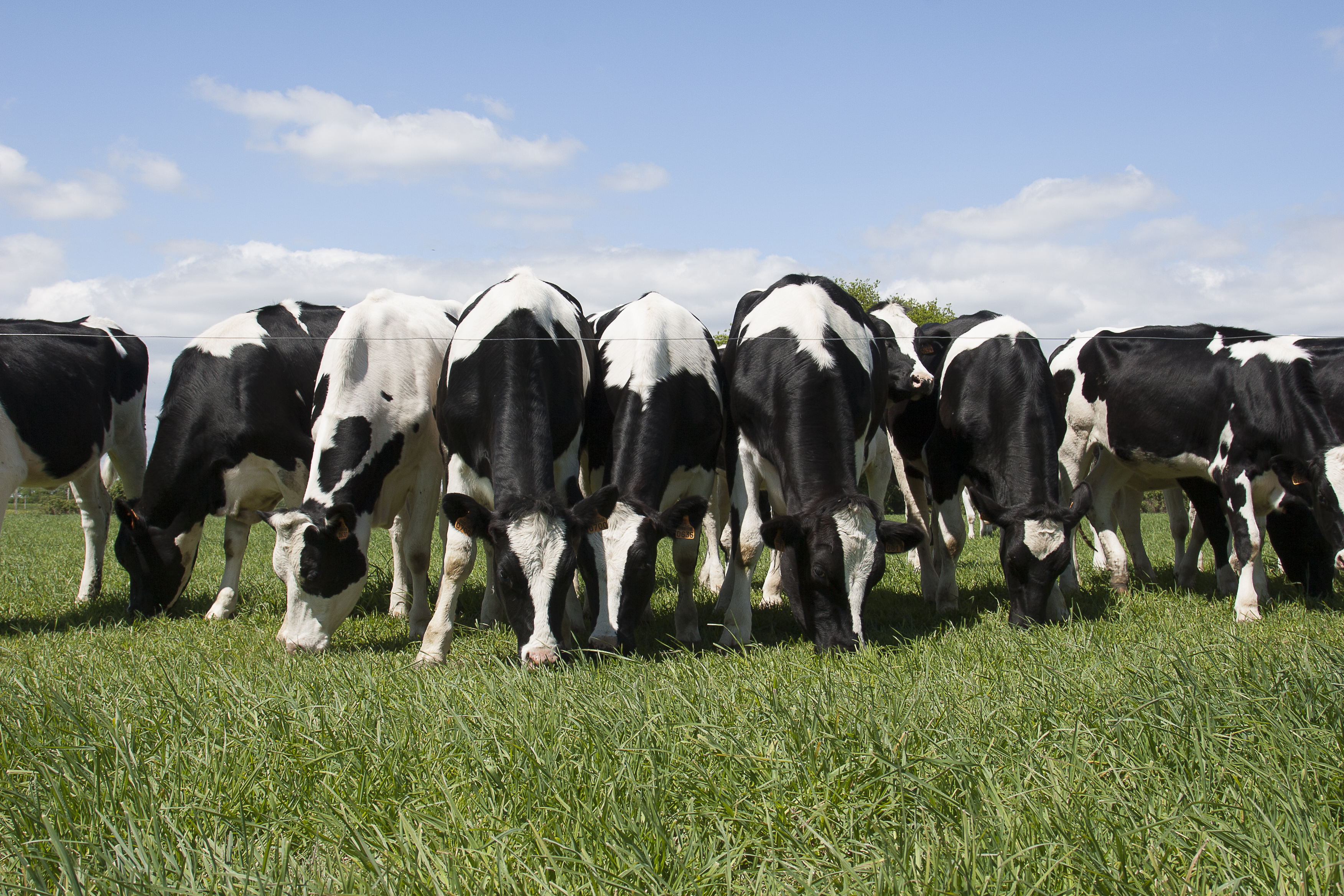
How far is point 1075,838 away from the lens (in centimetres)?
253

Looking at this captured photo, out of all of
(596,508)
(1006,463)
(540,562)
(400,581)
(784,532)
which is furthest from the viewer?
A: (400,581)

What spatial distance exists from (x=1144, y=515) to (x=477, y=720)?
30179 mm

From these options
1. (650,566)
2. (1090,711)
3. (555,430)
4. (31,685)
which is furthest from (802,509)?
(31,685)

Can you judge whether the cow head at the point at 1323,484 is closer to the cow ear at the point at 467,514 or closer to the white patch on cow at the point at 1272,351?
the white patch on cow at the point at 1272,351

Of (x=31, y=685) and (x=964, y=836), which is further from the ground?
(x=964, y=836)

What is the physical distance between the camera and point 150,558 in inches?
323

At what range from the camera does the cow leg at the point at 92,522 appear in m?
9.27

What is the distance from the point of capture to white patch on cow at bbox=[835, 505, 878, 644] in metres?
5.92

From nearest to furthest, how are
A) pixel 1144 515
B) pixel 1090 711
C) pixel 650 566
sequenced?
pixel 1090 711
pixel 650 566
pixel 1144 515

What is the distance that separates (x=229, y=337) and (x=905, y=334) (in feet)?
22.1

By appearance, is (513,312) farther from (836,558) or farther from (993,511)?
(993,511)

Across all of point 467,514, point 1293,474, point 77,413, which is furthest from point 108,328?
point 1293,474

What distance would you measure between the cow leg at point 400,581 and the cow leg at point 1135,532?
762 centimetres

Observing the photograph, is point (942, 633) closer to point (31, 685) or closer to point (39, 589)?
point (31, 685)
